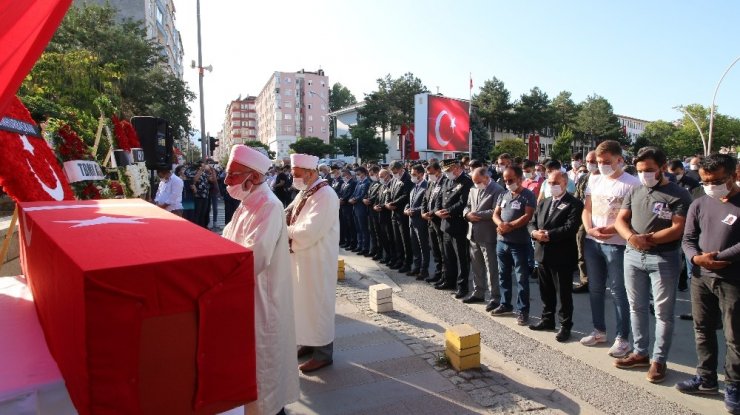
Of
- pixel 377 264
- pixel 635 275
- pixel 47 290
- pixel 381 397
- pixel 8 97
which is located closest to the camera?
pixel 8 97

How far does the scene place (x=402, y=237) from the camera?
853 cm

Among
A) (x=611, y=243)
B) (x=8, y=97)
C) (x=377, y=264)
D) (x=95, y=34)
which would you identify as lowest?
(x=377, y=264)

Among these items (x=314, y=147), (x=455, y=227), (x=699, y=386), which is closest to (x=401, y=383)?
(x=699, y=386)

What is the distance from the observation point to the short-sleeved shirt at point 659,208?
3.93 metres

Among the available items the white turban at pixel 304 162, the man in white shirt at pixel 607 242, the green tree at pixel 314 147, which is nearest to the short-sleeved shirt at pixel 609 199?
the man in white shirt at pixel 607 242

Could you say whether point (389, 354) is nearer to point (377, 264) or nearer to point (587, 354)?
point (587, 354)

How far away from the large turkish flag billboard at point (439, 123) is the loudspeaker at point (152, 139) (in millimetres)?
14643

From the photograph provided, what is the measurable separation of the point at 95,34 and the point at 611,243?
81.2ft

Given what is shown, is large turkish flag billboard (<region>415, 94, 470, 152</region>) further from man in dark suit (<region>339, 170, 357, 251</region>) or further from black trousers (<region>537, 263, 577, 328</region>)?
black trousers (<region>537, 263, 577, 328</region>)

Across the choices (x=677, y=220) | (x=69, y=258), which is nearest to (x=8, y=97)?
(x=69, y=258)

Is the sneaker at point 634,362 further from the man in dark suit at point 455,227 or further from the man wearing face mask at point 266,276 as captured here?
the man wearing face mask at point 266,276

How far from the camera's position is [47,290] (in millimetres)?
1832

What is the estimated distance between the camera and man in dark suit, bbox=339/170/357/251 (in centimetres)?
1075

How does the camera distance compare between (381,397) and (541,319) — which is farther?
(541,319)
